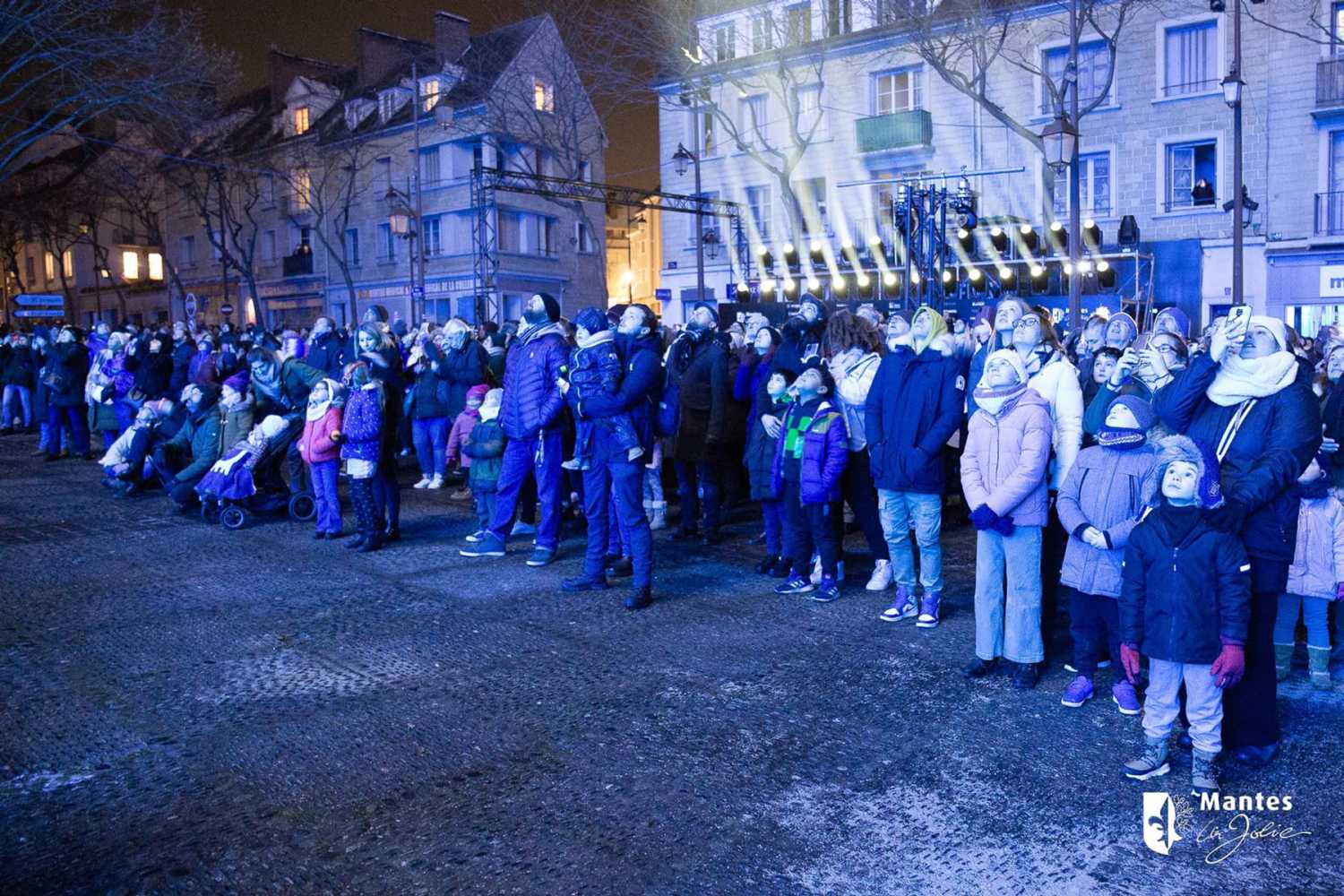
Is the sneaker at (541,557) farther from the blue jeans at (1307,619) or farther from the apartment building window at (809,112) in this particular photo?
the apartment building window at (809,112)

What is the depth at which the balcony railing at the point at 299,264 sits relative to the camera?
156 ft

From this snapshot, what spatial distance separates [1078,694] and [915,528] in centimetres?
162

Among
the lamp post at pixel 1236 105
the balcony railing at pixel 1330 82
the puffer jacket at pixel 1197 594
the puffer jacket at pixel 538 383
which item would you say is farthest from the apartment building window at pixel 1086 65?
the puffer jacket at pixel 1197 594

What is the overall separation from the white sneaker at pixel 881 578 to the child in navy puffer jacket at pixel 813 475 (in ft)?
0.79

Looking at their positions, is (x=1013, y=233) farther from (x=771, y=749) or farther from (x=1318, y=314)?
(x=771, y=749)

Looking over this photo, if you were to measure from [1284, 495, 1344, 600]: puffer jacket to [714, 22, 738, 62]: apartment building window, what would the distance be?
29663mm

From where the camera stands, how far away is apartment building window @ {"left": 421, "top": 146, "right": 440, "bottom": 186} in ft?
140

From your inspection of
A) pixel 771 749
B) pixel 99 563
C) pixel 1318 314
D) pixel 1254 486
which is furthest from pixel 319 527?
pixel 1318 314

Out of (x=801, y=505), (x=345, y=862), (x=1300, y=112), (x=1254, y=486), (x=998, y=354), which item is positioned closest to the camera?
(x=345, y=862)

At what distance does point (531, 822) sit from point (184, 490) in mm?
8091

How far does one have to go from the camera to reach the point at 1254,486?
434 cm

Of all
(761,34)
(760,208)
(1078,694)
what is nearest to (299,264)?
(760,208)

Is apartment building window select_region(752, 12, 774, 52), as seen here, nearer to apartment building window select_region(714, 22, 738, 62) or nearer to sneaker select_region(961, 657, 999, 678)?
apartment building window select_region(714, 22, 738, 62)

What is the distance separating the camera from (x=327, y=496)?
970 cm
